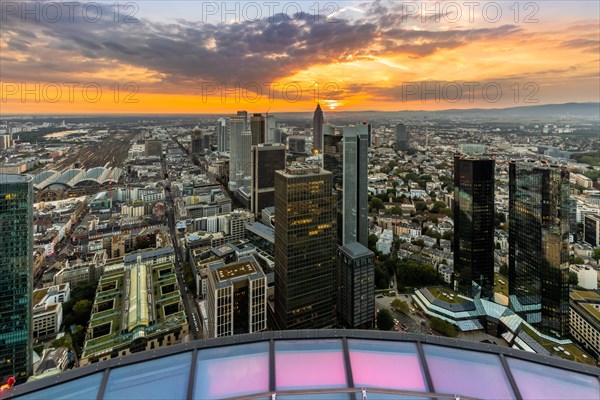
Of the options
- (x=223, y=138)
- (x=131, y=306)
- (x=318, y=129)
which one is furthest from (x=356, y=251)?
(x=223, y=138)

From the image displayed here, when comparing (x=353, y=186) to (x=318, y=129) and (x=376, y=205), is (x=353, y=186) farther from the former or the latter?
(x=318, y=129)

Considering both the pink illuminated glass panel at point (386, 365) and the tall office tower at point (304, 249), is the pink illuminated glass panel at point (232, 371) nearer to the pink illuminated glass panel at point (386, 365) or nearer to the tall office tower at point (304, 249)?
the pink illuminated glass panel at point (386, 365)

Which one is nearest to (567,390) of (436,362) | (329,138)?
(436,362)

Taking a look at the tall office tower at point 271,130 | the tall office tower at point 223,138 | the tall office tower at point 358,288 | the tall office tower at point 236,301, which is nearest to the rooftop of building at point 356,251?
the tall office tower at point 358,288

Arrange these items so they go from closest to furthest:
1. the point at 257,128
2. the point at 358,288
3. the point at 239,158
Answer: the point at 358,288
the point at 239,158
the point at 257,128

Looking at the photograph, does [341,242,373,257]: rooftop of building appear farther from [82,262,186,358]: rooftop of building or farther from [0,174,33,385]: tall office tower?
[0,174,33,385]: tall office tower

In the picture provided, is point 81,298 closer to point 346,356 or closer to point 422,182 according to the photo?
point 346,356
